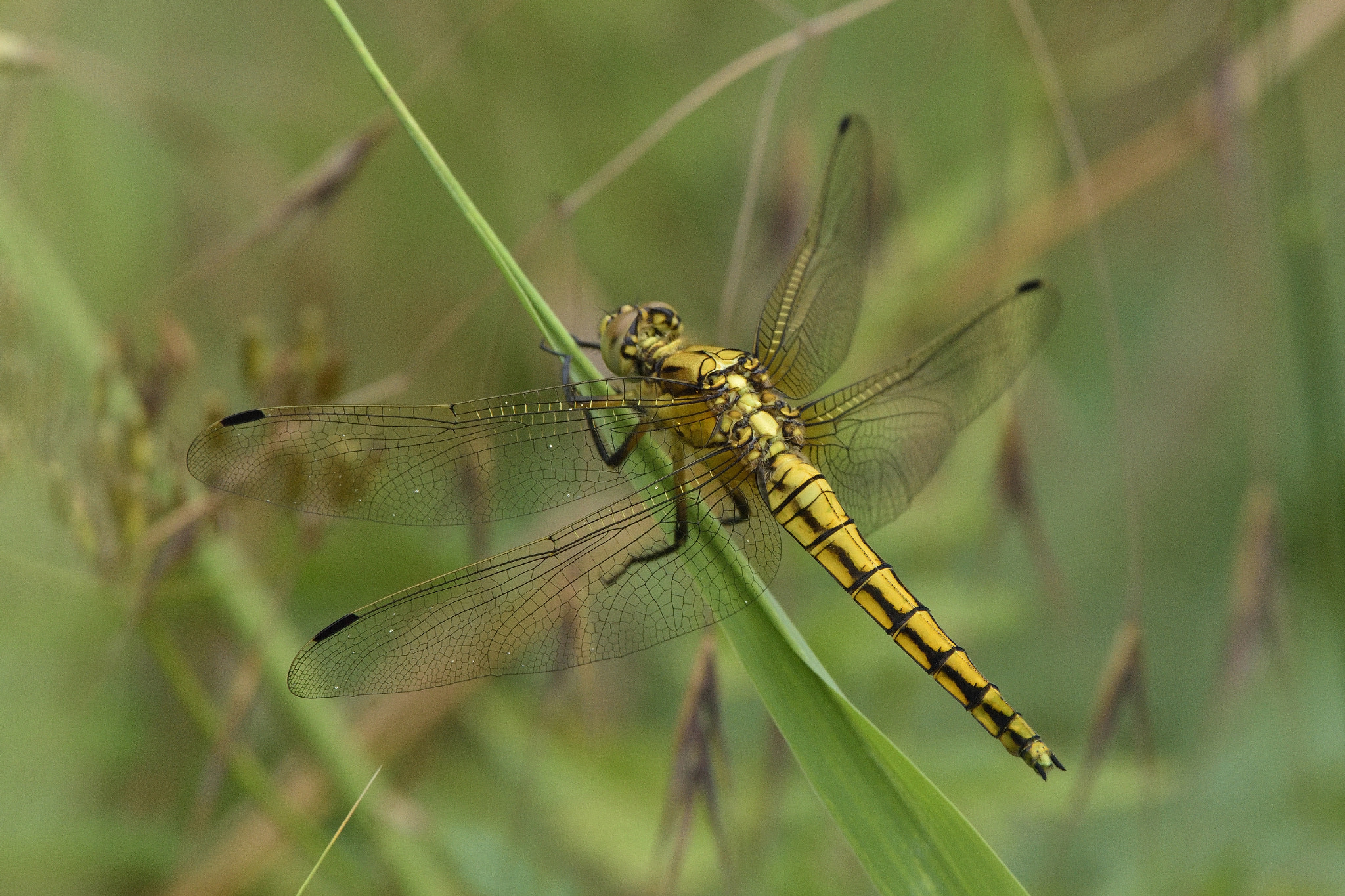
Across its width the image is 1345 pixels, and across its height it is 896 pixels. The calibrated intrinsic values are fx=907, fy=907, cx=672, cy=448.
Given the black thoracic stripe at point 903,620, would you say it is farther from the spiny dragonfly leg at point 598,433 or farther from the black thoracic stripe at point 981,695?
the spiny dragonfly leg at point 598,433

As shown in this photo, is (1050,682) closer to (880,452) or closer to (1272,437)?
(1272,437)

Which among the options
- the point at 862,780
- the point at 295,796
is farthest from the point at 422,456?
the point at 295,796

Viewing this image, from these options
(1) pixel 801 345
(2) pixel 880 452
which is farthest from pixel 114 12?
(2) pixel 880 452

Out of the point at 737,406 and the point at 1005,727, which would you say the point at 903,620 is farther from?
the point at 737,406

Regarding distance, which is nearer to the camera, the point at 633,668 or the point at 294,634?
the point at 294,634

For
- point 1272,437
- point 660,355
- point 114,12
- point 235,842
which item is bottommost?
point 1272,437
